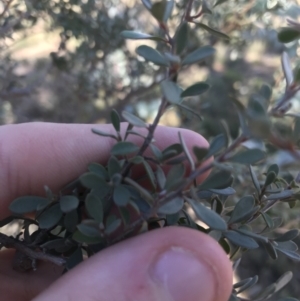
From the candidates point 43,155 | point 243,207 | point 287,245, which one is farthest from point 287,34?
point 43,155

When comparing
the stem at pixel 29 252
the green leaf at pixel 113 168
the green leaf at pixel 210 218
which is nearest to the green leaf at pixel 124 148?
the green leaf at pixel 113 168

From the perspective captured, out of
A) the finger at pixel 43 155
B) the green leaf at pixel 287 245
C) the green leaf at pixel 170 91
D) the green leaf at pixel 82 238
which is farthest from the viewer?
the finger at pixel 43 155

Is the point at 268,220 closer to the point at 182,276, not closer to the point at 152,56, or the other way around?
the point at 182,276

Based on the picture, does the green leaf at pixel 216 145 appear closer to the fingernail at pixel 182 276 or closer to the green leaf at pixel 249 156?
the green leaf at pixel 249 156

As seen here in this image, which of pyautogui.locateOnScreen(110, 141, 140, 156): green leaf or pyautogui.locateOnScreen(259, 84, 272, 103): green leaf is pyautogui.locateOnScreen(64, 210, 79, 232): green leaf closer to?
pyautogui.locateOnScreen(110, 141, 140, 156): green leaf

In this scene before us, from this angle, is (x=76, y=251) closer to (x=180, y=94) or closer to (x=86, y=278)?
(x=86, y=278)

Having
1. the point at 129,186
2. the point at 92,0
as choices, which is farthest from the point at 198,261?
the point at 92,0
